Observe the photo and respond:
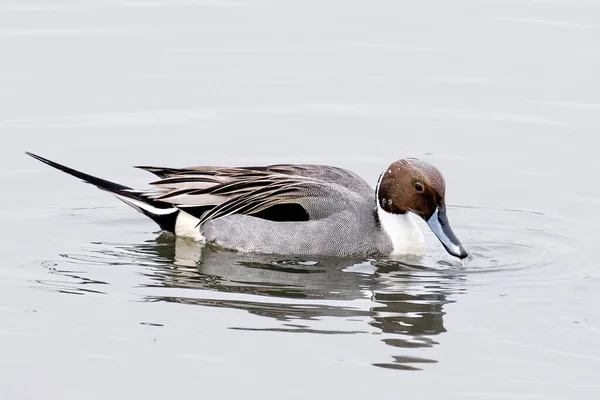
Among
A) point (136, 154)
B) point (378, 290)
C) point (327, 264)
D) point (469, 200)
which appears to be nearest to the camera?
point (378, 290)

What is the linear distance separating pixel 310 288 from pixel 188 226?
167 centimetres

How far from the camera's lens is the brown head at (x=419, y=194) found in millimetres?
10000

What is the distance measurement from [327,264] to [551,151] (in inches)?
128

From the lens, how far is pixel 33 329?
8.07 meters

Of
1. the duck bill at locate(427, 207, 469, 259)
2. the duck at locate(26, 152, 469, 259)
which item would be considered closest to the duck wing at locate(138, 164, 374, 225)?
the duck at locate(26, 152, 469, 259)

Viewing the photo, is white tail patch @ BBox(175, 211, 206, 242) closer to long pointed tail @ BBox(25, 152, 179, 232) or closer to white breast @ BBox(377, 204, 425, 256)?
long pointed tail @ BBox(25, 152, 179, 232)

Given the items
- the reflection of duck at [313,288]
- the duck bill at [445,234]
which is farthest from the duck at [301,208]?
the reflection of duck at [313,288]

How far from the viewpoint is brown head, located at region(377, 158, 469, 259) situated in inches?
394

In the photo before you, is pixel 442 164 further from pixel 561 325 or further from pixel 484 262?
pixel 561 325

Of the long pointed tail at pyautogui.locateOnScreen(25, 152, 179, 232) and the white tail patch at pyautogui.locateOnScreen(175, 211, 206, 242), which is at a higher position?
the long pointed tail at pyautogui.locateOnScreen(25, 152, 179, 232)

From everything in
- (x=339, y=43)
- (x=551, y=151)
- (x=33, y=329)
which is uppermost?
(x=339, y=43)

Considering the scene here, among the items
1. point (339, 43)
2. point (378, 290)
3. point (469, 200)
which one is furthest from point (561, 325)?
point (339, 43)

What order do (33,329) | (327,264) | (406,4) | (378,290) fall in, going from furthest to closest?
1. (406,4)
2. (327,264)
3. (378,290)
4. (33,329)

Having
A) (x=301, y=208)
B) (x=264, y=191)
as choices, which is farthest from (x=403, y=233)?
(x=264, y=191)
